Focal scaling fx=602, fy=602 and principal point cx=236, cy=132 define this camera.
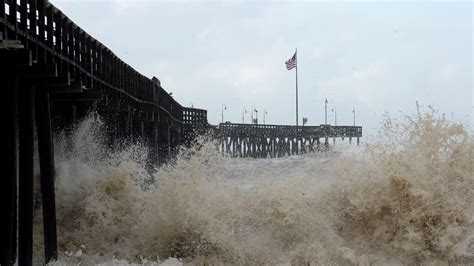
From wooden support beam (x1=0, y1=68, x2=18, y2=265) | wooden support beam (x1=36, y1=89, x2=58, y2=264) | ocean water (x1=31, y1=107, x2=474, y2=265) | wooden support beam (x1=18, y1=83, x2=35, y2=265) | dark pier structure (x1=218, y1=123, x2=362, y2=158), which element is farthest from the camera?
dark pier structure (x1=218, y1=123, x2=362, y2=158)

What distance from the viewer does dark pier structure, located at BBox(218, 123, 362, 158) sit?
4125 cm

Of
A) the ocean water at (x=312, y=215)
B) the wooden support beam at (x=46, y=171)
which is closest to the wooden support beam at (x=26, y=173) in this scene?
the wooden support beam at (x=46, y=171)

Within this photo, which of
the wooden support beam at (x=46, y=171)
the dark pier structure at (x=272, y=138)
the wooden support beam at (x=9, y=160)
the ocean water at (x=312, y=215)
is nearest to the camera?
the wooden support beam at (x=9, y=160)

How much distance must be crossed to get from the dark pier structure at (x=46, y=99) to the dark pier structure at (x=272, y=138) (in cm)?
2022

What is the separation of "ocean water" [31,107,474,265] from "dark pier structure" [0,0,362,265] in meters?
1.41

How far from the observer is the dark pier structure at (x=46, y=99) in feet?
25.7

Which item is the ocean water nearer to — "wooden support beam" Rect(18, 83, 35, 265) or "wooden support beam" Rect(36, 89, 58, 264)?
"wooden support beam" Rect(36, 89, 58, 264)

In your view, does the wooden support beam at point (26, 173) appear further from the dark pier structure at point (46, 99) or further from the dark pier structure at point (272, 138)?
the dark pier structure at point (272, 138)

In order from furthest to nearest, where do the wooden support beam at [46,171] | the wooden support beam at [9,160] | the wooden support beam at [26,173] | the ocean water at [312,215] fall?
the wooden support beam at [46,171], the ocean water at [312,215], the wooden support beam at [26,173], the wooden support beam at [9,160]

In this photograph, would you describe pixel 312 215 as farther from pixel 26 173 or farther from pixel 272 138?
pixel 272 138

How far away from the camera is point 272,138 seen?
45.1 m

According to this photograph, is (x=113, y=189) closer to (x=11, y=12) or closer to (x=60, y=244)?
(x=60, y=244)

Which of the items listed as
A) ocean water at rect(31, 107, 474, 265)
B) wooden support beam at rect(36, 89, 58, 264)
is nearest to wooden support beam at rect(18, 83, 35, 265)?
wooden support beam at rect(36, 89, 58, 264)

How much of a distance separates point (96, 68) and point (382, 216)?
734cm
